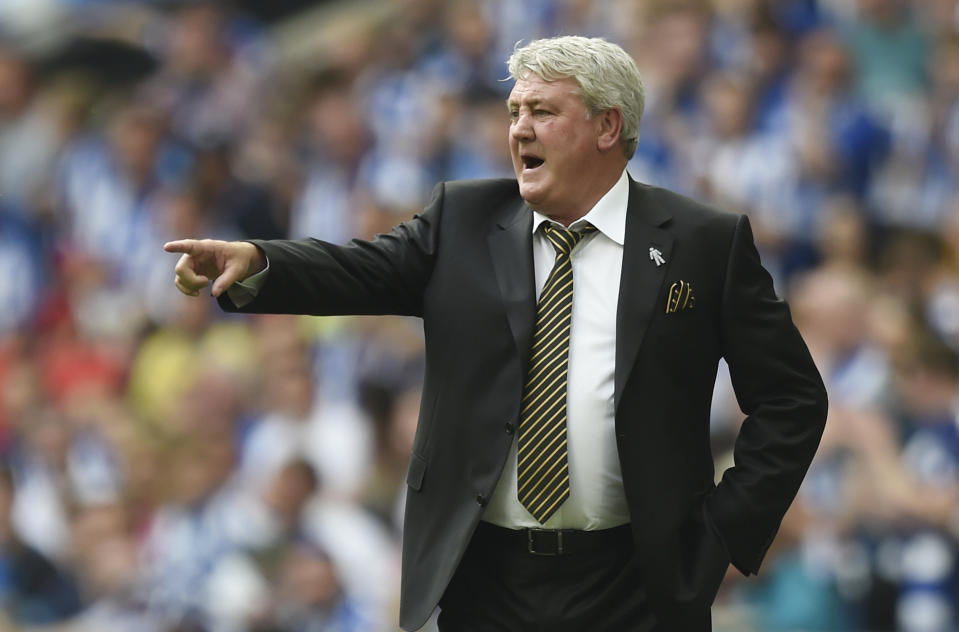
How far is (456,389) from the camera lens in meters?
3.17

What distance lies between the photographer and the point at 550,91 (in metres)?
3.20

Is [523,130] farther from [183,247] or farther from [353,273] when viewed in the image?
[183,247]

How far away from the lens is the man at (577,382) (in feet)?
10.2

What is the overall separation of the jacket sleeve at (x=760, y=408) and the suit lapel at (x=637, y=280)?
0.15 meters

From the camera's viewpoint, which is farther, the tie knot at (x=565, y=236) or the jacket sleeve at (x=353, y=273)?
the tie knot at (x=565, y=236)

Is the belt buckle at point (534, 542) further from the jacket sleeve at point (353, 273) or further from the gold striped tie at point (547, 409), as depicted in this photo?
the jacket sleeve at point (353, 273)

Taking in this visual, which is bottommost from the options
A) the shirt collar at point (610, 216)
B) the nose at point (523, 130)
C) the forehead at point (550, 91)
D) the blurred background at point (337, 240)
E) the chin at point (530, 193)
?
the blurred background at point (337, 240)

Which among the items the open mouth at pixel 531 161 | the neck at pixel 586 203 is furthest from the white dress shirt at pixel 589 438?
the open mouth at pixel 531 161

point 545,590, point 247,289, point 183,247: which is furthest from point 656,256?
point 183,247

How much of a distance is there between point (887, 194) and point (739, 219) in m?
3.65

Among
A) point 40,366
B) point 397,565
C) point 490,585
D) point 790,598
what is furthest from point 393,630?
point 490,585

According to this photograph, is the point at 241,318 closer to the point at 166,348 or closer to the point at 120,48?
the point at 166,348

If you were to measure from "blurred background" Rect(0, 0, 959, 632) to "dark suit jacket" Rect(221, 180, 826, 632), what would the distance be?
126 inches

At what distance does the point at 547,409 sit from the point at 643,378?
8.1 inches
